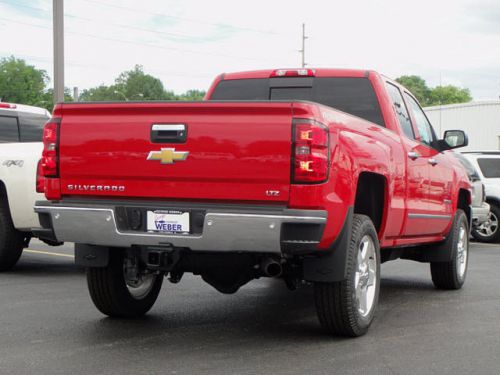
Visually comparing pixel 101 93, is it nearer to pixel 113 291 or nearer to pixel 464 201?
pixel 464 201

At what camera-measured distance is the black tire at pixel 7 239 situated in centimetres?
926

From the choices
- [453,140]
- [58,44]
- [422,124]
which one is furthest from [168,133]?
[58,44]

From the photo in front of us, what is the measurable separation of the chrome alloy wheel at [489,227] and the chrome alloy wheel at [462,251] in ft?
21.7

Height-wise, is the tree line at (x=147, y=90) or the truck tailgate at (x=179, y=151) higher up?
the tree line at (x=147, y=90)

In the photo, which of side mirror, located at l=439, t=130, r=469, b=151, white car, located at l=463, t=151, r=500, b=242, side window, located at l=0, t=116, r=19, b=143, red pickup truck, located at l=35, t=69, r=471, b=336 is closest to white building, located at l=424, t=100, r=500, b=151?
white car, located at l=463, t=151, r=500, b=242

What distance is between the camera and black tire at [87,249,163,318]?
6.32 meters

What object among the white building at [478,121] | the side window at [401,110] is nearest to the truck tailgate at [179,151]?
the side window at [401,110]

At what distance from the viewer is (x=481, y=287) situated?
8.91m

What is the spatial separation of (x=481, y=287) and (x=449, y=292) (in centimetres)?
54

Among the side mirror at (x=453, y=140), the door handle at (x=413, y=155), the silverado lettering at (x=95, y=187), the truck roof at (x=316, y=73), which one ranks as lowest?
the silverado lettering at (x=95, y=187)

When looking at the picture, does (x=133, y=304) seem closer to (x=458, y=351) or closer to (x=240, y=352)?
(x=240, y=352)

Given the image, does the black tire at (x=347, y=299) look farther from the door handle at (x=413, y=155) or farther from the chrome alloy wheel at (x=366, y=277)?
the door handle at (x=413, y=155)

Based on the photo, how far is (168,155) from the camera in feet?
17.7

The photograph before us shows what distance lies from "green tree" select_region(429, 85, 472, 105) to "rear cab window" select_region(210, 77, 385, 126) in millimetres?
145195
